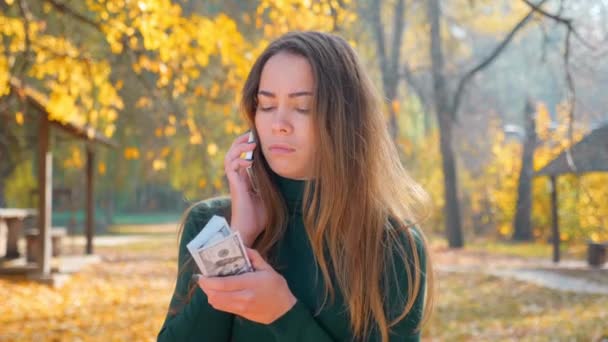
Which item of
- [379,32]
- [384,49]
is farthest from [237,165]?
[384,49]

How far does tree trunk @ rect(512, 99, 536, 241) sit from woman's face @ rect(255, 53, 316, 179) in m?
23.9

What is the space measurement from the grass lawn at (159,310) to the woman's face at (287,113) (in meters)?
6.74

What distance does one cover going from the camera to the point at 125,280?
52.0ft

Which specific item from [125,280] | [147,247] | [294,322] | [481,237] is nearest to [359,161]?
[294,322]

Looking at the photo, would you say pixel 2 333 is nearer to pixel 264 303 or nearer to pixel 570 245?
pixel 264 303

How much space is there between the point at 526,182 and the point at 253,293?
26.3m

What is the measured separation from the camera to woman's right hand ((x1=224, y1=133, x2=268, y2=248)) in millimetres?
2336

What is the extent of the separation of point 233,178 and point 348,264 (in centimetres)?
42

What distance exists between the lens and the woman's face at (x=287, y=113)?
2293 millimetres

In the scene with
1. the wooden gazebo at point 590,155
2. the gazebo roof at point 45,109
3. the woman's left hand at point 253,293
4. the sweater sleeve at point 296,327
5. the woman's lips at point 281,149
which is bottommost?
the sweater sleeve at point 296,327

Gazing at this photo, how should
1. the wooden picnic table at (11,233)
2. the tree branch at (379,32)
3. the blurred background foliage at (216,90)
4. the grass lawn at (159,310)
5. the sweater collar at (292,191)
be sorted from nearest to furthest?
1. the sweater collar at (292,191)
2. the blurred background foliage at (216,90)
3. the grass lawn at (159,310)
4. the wooden picnic table at (11,233)
5. the tree branch at (379,32)

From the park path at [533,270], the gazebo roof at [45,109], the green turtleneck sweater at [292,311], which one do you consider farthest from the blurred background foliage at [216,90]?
the green turtleneck sweater at [292,311]

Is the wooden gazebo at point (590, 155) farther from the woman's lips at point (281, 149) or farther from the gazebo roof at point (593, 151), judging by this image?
the woman's lips at point (281, 149)

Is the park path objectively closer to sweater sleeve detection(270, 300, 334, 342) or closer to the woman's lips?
the woman's lips
